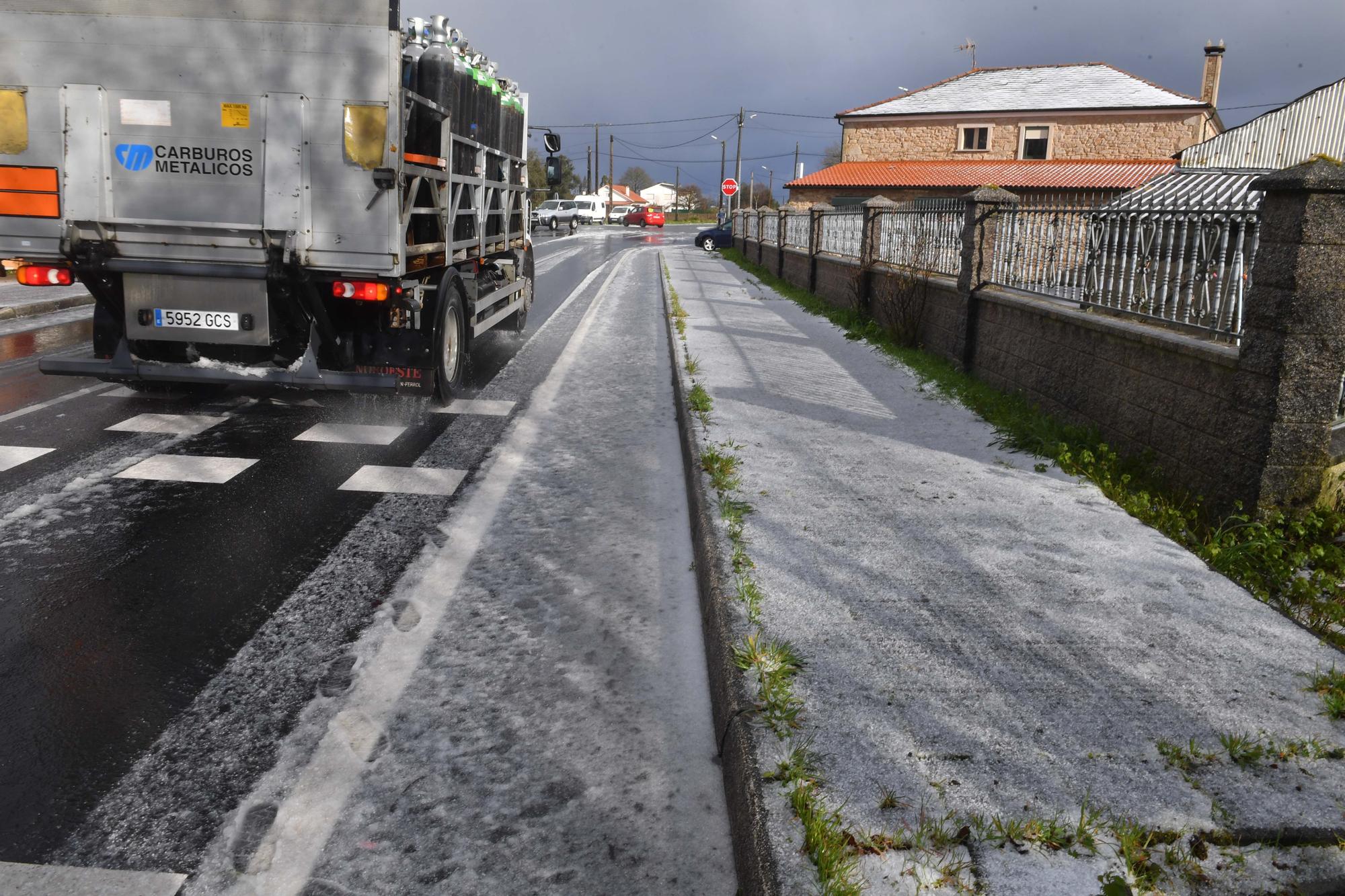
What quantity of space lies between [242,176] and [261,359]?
1360 mm

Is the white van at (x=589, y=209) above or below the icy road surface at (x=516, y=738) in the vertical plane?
above

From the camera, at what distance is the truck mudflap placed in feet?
24.2

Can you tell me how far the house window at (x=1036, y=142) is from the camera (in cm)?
4769

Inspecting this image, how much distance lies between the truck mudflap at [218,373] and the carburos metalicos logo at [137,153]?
1.29 meters

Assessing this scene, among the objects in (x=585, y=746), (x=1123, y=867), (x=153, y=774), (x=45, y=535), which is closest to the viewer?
(x=1123, y=867)

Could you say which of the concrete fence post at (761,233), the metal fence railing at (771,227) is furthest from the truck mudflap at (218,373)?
the concrete fence post at (761,233)

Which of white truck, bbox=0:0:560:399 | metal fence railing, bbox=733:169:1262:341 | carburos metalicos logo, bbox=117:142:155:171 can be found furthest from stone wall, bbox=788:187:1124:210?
carburos metalicos logo, bbox=117:142:155:171

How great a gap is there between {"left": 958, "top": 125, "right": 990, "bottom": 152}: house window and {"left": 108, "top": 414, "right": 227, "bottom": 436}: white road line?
154 ft

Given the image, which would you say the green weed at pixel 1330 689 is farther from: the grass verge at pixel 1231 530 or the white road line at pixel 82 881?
the white road line at pixel 82 881

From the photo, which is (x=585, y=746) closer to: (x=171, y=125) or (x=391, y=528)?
(x=391, y=528)

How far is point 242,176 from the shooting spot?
271 inches

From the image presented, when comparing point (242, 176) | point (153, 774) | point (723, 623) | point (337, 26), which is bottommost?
point (153, 774)

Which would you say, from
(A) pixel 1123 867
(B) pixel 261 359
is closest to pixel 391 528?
(B) pixel 261 359

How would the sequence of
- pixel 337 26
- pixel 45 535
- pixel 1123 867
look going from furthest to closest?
pixel 337 26 → pixel 45 535 → pixel 1123 867
